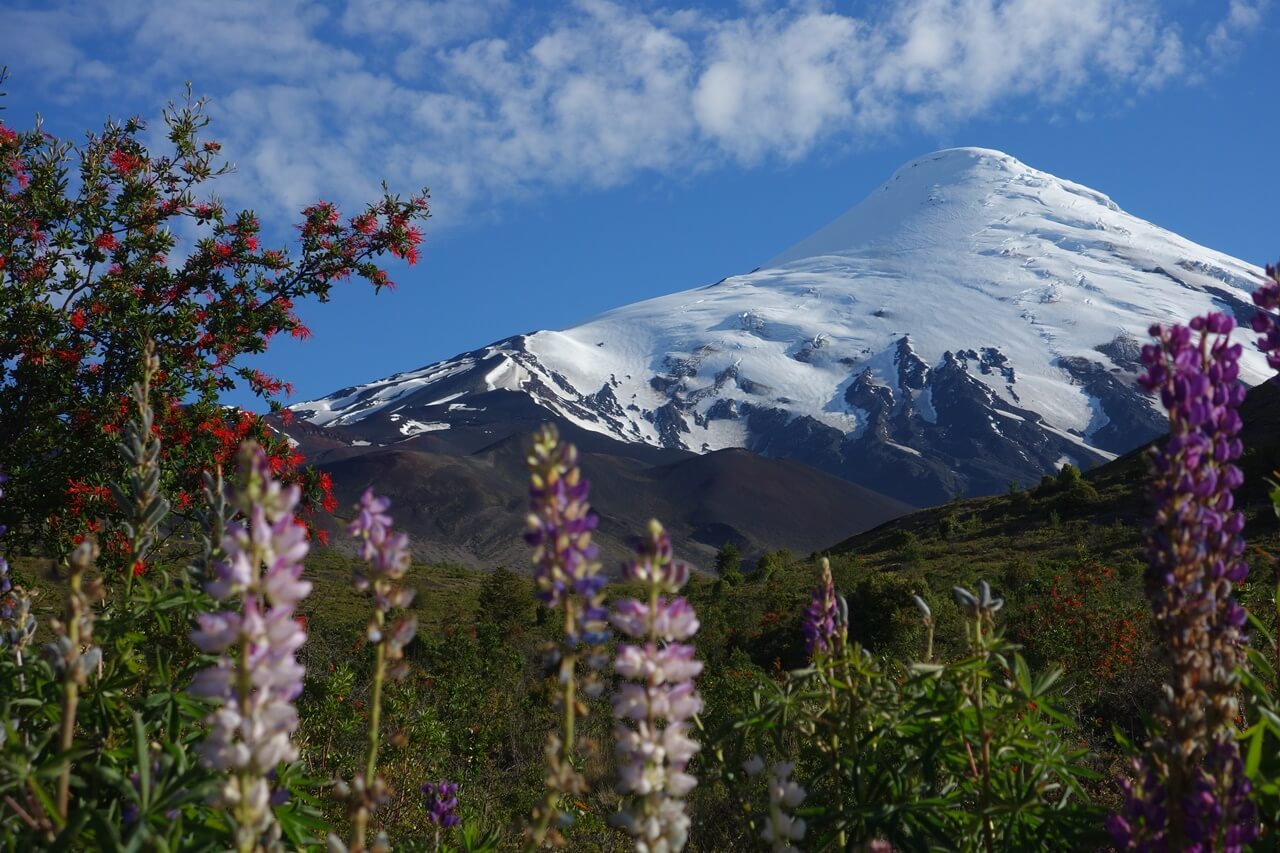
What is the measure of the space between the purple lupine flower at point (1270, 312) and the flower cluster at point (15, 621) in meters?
2.73

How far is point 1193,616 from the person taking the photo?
146 centimetres

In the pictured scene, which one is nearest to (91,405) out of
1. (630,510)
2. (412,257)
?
(412,257)

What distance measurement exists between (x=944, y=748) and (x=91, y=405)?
7.50 meters

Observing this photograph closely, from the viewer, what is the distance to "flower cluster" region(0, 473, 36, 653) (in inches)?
84.1

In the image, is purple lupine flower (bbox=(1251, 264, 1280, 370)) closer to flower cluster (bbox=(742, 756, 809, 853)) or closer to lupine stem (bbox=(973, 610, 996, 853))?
lupine stem (bbox=(973, 610, 996, 853))

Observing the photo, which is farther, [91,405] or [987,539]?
[987,539]

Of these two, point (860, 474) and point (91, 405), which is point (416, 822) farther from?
point (860, 474)

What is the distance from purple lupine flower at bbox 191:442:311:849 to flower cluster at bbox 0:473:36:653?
1237 mm

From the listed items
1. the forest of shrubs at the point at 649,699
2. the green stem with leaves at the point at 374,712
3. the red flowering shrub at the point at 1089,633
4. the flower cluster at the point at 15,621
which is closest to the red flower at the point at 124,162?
the forest of shrubs at the point at 649,699

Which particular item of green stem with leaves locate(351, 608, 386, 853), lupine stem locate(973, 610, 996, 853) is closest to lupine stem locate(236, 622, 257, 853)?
green stem with leaves locate(351, 608, 386, 853)

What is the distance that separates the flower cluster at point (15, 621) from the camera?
2.14 metres

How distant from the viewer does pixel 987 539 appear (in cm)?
3416

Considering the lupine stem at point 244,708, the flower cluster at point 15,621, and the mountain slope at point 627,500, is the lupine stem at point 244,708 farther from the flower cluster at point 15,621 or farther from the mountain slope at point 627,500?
the mountain slope at point 627,500

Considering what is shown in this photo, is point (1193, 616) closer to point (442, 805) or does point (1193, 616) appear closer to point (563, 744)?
point (563, 744)
